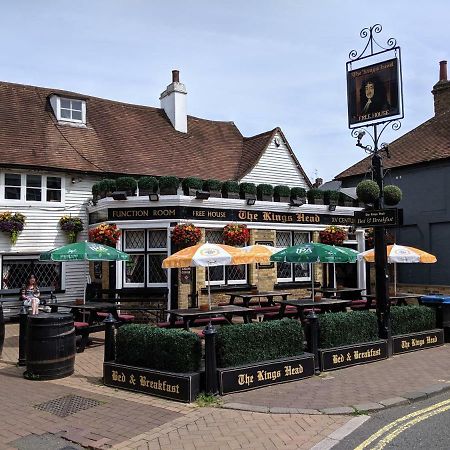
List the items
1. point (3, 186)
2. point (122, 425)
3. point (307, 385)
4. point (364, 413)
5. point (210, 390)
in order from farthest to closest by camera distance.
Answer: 1. point (3, 186)
2. point (307, 385)
3. point (210, 390)
4. point (364, 413)
5. point (122, 425)

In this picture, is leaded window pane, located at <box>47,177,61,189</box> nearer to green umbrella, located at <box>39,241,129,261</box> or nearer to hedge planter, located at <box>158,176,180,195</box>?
hedge planter, located at <box>158,176,180,195</box>

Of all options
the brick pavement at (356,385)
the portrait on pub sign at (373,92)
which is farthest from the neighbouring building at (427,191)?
the brick pavement at (356,385)

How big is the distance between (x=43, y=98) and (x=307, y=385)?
672 inches

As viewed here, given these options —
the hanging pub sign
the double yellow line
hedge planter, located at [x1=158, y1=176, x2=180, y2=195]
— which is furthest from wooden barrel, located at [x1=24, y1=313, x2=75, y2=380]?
hedge planter, located at [x1=158, y1=176, x2=180, y2=195]

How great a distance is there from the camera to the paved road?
5.56 m

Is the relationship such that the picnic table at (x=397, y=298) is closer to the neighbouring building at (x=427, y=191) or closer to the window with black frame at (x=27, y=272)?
the neighbouring building at (x=427, y=191)

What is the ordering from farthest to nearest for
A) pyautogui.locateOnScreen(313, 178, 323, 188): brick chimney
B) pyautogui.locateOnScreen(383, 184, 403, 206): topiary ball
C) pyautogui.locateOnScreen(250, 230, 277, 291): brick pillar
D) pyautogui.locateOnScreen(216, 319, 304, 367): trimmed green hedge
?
pyautogui.locateOnScreen(313, 178, 323, 188): brick chimney, pyautogui.locateOnScreen(250, 230, 277, 291): brick pillar, pyautogui.locateOnScreen(383, 184, 403, 206): topiary ball, pyautogui.locateOnScreen(216, 319, 304, 367): trimmed green hedge

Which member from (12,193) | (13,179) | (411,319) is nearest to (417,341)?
(411,319)

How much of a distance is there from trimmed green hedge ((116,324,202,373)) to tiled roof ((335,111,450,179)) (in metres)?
17.0

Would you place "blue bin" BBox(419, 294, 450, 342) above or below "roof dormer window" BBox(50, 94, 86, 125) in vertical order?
below

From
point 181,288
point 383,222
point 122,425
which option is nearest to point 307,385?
point 122,425

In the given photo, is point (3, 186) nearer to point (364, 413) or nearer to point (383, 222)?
point (383, 222)

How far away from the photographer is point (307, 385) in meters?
8.01

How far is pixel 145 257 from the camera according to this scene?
15.9m
